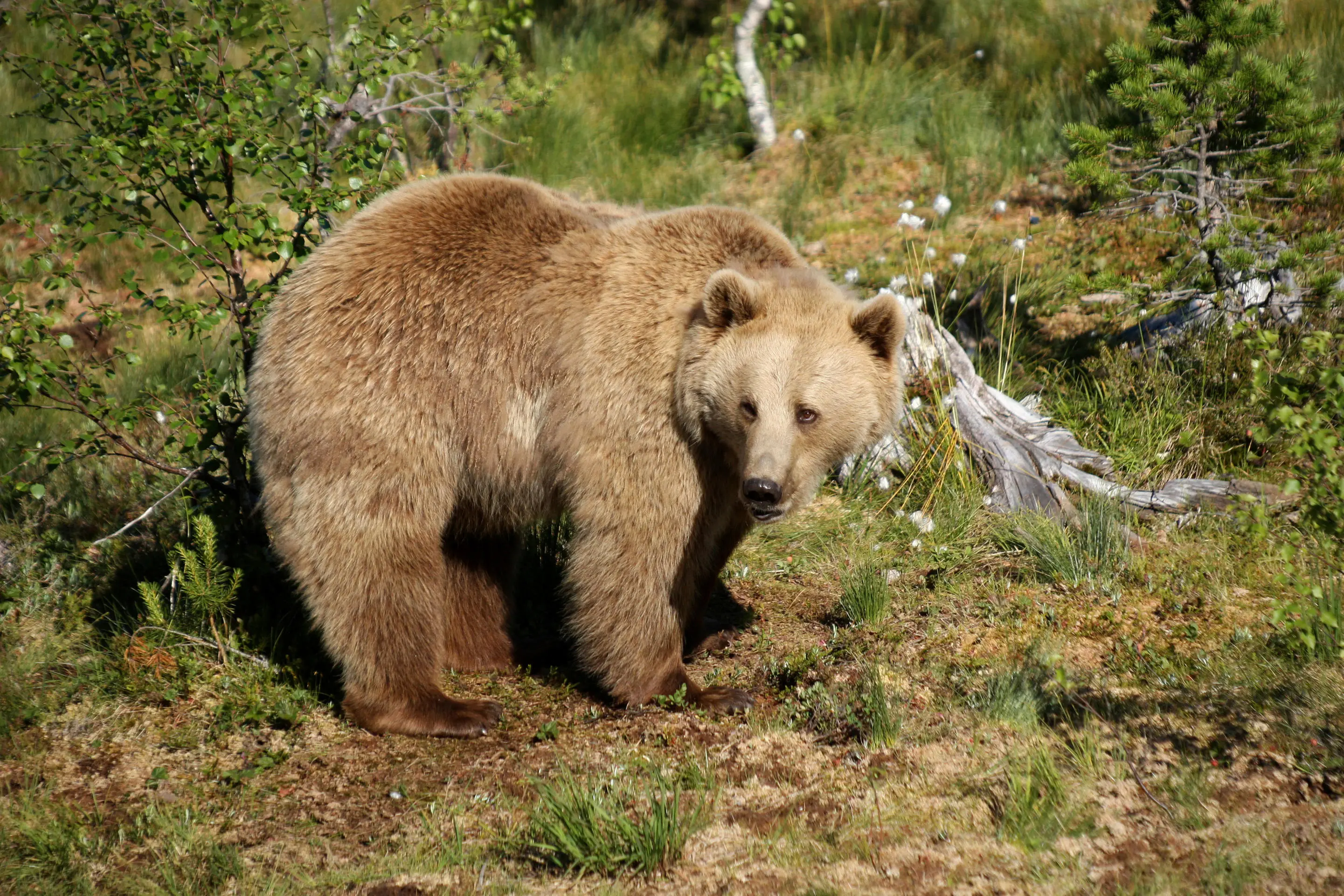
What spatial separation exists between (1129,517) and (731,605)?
204 centimetres

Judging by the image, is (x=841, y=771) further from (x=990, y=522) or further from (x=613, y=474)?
(x=990, y=522)

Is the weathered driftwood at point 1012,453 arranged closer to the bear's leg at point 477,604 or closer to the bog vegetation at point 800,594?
the bog vegetation at point 800,594

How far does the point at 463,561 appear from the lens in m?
5.14

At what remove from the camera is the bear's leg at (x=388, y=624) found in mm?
4367

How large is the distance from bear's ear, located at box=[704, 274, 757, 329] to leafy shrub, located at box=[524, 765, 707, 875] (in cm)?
172

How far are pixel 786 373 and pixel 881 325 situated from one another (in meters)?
0.43

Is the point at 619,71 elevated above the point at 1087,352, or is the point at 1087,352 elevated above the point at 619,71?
the point at 619,71

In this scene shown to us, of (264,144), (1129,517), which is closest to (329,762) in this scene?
(264,144)

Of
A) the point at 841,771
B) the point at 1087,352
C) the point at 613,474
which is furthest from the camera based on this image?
the point at 1087,352

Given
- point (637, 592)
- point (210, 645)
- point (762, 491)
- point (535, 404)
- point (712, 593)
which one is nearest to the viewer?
point (762, 491)

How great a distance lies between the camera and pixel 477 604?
17.0ft

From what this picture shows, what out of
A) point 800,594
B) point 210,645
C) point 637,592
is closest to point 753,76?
point 800,594

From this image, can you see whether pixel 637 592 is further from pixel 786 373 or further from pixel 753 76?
pixel 753 76

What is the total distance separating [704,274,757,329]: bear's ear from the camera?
13.3 feet
